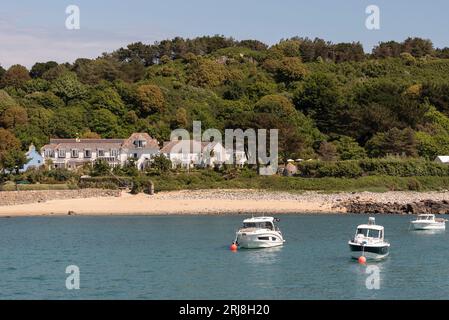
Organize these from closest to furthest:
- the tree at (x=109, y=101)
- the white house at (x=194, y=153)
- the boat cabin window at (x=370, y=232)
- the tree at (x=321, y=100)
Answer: the boat cabin window at (x=370, y=232)
the white house at (x=194, y=153)
the tree at (x=321, y=100)
the tree at (x=109, y=101)

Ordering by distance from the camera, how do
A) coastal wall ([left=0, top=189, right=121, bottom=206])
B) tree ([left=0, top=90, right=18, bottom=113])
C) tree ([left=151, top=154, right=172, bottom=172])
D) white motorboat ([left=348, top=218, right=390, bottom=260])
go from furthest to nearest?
→ tree ([left=0, top=90, right=18, bottom=113])
tree ([left=151, top=154, right=172, bottom=172])
coastal wall ([left=0, top=189, right=121, bottom=206])
white motorboat ([left=348, top=218, right=390, bottom=260])

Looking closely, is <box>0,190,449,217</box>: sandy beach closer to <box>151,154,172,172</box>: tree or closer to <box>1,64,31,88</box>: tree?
<box>151,154,172,172</box>: tree

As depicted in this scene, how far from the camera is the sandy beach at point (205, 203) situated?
72750 mm

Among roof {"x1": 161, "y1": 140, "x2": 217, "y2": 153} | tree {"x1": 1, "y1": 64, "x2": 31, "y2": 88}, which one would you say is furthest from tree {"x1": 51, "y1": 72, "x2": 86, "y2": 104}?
roof {"x1": 161, "y1": 140, "x2": 217, "y2": 153}

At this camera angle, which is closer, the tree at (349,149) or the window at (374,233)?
the window at (374,233)

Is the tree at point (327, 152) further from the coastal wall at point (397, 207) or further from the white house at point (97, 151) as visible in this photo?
the coastal wall at point (397, 207)

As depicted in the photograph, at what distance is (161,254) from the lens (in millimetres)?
47406

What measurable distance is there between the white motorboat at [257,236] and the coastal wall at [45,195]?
30289 millimetres

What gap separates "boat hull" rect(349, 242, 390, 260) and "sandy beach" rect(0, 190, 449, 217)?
1064 inches

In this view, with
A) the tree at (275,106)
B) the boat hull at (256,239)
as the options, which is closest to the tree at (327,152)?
the tree at (275,106)

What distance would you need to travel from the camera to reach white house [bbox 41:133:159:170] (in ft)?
313

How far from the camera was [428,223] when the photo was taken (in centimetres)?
6009
